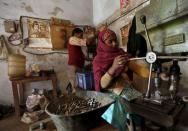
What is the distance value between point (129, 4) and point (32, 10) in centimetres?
204

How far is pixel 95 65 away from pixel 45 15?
2544 millimetres

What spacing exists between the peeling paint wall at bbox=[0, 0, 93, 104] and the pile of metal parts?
1.99m

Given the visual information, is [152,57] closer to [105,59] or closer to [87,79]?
[105,59]

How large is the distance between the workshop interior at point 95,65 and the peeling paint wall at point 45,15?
0.06 feet

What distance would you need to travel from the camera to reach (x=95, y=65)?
56.1 inches

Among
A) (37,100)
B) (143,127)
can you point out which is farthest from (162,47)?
(37,100)

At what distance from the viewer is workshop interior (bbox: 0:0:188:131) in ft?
2.68

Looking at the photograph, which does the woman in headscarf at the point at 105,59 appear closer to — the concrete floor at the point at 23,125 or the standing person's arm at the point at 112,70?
the standing person's arm at the point at 112,70

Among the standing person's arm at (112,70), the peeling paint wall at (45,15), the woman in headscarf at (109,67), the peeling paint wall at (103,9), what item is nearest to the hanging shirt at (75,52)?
the peeling paint wall at (45,15)

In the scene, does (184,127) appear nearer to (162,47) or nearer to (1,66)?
(162,47)

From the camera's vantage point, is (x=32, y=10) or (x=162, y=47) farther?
(x=32, y=10)

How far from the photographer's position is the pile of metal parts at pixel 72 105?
1391mm

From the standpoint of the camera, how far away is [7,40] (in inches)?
123

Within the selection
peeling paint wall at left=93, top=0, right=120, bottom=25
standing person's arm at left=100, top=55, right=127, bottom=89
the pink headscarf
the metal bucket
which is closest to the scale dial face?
standing person's arm at left=100, top=55, right=127, bottom=89
